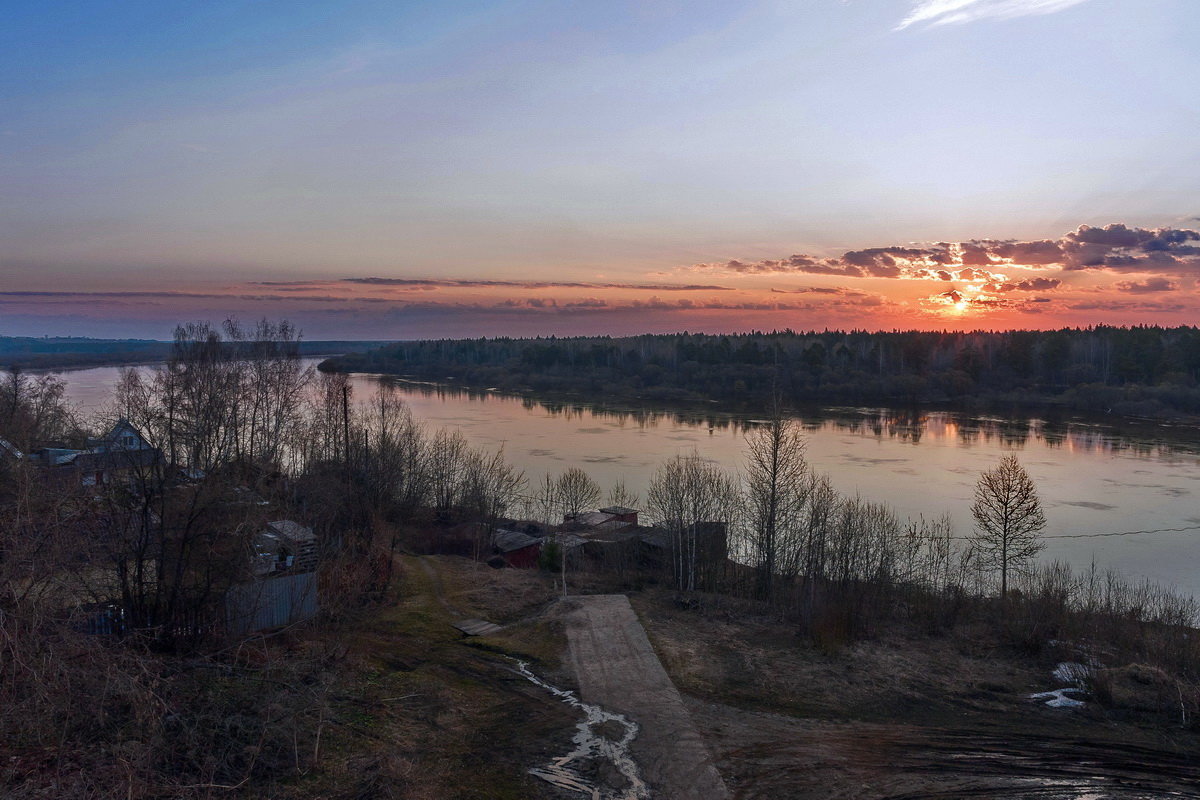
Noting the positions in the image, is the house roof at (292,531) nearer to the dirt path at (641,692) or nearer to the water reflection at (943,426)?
the dirt path at (641,692)

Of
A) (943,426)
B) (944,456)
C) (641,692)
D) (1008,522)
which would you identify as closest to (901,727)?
(641,692)

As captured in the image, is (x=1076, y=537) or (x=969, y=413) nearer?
(x=1076, y=537)

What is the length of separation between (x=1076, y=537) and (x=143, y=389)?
24888mm

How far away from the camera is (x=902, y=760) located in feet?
24.3

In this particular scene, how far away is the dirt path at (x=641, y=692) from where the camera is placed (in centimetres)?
698

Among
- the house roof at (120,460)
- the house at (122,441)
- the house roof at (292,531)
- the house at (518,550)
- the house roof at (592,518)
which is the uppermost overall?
the house at (122,441)

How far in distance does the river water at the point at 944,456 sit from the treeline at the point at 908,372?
25.2 ft

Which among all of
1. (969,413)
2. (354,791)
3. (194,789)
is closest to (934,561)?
(354,791)

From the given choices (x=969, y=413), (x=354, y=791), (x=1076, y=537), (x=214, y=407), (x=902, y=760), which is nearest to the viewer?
(x=354, y=791)

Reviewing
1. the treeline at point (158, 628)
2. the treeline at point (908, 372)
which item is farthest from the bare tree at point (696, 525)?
the treeline at point (908, 372)

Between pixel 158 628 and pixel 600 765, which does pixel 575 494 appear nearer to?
pixel 158 628

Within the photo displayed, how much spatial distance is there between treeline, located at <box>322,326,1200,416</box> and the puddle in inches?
1542

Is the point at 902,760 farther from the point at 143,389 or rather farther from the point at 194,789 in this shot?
the point at 143,389

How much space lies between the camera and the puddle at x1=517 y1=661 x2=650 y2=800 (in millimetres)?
6766
